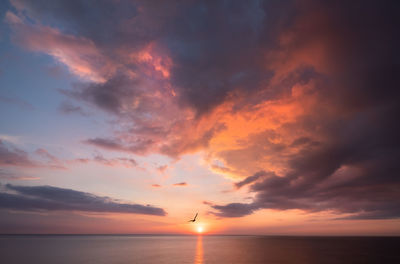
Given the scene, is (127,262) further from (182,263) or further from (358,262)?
(358,262)

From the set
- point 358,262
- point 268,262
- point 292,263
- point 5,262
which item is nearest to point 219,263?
point 268,262

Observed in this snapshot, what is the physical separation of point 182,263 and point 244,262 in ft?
64.5

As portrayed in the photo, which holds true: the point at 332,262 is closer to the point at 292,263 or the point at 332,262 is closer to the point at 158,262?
the point at 292,263

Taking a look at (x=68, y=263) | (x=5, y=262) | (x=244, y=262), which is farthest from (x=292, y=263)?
(x=5, y=262)

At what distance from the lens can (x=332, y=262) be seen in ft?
235

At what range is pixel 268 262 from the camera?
234 feet

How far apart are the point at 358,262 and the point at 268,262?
28.7m

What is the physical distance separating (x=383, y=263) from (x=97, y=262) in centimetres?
8781

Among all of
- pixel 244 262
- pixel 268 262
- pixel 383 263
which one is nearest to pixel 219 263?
pixel 244 262

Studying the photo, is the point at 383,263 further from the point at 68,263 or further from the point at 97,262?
the point at 68,263

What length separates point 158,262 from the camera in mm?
72000

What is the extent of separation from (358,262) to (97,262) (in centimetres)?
8199

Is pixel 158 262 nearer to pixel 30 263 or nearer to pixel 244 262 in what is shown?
pixel 244 262

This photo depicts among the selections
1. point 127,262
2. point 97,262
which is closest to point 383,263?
point 127,262
